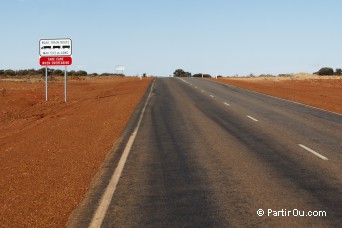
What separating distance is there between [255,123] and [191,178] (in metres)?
9.63

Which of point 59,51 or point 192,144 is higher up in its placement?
point 59,51

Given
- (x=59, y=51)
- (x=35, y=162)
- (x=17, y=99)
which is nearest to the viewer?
(x=35, y=162)

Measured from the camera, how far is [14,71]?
5157 inches

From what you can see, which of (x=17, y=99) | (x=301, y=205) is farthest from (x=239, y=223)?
(x=17, y=99)

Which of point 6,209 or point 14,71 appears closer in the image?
point 6,209

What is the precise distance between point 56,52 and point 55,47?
373 mm

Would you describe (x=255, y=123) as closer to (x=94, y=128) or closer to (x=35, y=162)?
(x=94, y=128)

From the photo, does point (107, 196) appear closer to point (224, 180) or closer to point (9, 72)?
point (224, 180)

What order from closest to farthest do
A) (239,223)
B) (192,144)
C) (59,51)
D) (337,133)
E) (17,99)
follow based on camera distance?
(239,223) < (192,144) < (337,133) < (59,51) < (17,99)

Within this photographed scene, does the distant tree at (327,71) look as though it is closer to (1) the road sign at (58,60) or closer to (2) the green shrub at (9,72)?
(2) the green shrub at (9,72)

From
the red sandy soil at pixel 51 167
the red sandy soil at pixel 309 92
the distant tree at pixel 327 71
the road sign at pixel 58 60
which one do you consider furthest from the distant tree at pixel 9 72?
the red sandy soil at pixel 51 167

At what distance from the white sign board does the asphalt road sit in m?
17.5

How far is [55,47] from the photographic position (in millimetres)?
32031

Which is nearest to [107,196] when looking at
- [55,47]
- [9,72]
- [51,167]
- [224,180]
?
[224,180]
